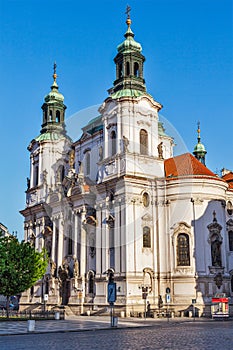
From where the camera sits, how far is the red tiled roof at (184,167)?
47.4 meters

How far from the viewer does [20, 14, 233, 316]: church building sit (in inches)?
1719

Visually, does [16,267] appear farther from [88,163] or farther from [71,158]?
[71,158]

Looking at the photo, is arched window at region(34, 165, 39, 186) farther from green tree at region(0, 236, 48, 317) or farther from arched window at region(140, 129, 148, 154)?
arched window at region(140, 129, 148, 154)

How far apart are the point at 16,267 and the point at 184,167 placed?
1909cm

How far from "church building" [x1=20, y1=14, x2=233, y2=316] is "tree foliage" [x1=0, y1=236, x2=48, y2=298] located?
6127 mm

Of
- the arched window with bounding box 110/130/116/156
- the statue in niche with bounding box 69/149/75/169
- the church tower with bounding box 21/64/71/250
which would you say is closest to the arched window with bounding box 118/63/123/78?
the arched window with bounding box 110/130/116/156

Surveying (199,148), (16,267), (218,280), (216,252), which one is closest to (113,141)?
(216,252)

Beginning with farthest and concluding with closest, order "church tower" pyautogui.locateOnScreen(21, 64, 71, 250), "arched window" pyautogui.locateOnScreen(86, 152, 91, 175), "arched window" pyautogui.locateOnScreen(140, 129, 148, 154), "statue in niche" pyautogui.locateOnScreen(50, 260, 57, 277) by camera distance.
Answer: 1. "church tower" pyautogui.locateOnScreen(21, 64, 71, 250)
2. "arched window" pyautogui.locateOnScreen(86, 152, 91, 175)
3. "statue in niche" pyautogui.locateOnScreen(50, 260, 57, 277)
4. "arched window" pyautogui.locateOnScreen(140, 129, 148, 154)

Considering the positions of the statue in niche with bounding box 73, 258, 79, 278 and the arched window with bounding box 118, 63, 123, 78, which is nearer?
the statue in niche with bounding box 73, 258, 79, 278

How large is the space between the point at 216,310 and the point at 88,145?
80.2 ft

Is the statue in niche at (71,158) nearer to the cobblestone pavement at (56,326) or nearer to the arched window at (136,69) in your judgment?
the arched window at (136,69)

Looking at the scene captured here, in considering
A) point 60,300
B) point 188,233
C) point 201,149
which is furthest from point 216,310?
point 201,149

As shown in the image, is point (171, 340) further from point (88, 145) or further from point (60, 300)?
point (88, 145)

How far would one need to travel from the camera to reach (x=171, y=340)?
19.2m
